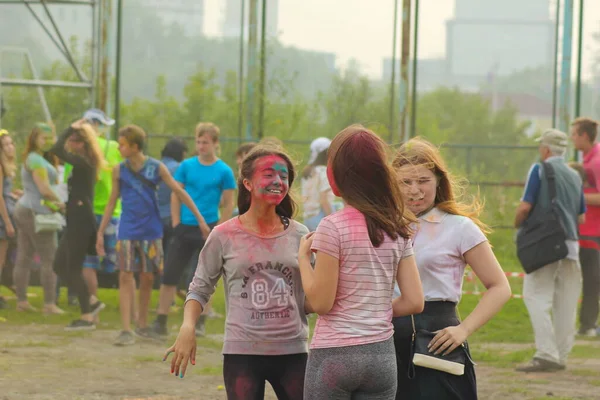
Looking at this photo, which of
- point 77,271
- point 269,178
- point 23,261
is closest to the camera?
point 269,178

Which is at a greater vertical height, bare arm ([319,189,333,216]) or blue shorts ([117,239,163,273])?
bare arm ([319,189,333,216])

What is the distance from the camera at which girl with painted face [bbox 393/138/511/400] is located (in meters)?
3.98

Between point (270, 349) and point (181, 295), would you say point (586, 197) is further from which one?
point (270, 349)

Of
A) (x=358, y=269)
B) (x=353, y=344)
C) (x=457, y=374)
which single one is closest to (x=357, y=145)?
(x=358, y=269)

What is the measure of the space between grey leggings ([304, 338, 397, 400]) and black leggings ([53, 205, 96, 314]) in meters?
6.95

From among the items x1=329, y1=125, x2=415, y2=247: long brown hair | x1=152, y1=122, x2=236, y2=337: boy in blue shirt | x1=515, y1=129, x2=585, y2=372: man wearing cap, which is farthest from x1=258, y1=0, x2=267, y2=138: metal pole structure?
x1=329, y1=125, x2=415, y2=247: long brown hair

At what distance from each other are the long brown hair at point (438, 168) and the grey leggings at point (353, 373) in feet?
2.37

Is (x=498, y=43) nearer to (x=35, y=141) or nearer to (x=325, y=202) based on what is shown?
(x=35, y=141)

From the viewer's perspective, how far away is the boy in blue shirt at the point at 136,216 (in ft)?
31.1

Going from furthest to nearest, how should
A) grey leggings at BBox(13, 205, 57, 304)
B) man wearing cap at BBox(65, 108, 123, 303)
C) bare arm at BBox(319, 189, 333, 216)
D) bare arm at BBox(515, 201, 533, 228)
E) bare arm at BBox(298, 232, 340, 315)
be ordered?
grey leggings at BBox(13, 205, 57, 304) → man wearing cap at BBox(65, 108, 123, 303) → bare arm at BBox(319, 189, 333, 216) → bare arm at BBox(515, 201, 533, 228) → bare arm at BBox(298, 232, 340, 315)

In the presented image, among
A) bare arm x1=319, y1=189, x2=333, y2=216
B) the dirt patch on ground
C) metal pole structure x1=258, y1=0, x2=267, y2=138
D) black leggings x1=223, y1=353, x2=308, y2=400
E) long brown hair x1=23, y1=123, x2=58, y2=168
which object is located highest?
metal pole structure x1=258, y1=0, x2=267, y2=138

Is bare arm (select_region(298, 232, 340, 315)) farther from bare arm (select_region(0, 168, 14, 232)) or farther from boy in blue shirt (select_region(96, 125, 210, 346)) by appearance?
bare arm (select_region(0, 168, 14, 232))

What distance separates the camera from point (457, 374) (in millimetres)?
3949

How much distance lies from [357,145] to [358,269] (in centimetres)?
40
